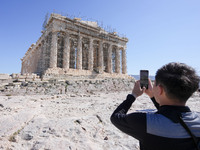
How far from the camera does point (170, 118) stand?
1.00 metres

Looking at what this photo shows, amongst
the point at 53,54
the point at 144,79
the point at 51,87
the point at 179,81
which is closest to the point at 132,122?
the point at 179,81

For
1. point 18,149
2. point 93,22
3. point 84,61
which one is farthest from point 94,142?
point 93,22

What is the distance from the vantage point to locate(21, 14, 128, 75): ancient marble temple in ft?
70.6

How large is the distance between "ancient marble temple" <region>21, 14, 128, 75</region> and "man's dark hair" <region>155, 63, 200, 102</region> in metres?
20.1

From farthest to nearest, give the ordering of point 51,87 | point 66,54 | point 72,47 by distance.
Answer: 1. point 72,47
2. point 66,54
3. point 51,87

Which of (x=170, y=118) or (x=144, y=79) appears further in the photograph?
(x=144, y=79)

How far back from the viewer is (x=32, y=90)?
11305 mm

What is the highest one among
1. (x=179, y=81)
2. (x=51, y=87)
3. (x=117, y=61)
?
(x=117, y=61)

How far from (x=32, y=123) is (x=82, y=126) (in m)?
1.28

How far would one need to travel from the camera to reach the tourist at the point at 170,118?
941 millimetres

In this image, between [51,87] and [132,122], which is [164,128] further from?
[51,87]

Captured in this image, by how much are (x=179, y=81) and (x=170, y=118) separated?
0.32 meters

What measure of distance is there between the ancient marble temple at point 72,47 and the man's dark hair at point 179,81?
20061 millimetres

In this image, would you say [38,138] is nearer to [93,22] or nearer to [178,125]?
[178,125]
